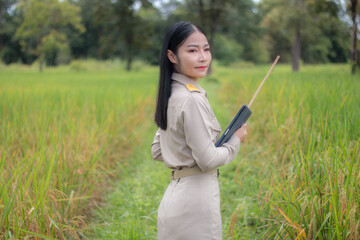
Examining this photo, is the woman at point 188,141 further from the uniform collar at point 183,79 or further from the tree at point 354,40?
the tree at point 354,40

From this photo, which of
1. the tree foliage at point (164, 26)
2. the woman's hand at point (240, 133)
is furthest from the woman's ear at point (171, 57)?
the tree foliage at point (164, 26)

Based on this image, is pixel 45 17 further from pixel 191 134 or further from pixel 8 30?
pixel 191 134

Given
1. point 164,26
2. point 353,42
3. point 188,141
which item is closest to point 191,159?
point 188,141

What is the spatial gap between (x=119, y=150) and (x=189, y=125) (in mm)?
3098

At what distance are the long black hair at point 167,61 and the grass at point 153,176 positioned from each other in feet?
2.93

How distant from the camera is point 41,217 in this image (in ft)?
6.32

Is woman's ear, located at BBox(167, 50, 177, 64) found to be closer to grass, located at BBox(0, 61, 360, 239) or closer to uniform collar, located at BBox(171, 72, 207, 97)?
uniform collar, located at BBox(171, 72, 207, 97)

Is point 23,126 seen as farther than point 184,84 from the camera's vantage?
Yes

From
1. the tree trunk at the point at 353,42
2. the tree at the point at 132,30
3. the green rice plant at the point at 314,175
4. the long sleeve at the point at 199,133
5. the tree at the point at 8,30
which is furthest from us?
the tree at the point at 8,30

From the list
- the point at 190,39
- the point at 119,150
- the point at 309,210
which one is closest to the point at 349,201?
the point at 309,210

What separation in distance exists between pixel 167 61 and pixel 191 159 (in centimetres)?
42

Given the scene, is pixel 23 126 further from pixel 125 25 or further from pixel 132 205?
pixel 125 25

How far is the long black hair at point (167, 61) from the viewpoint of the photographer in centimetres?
129

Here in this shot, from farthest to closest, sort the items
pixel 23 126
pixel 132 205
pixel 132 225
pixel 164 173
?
pixel 164 173, pixel 23 126, pixel 132 205, pixel 132 225
